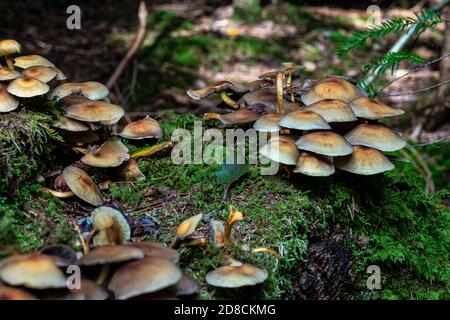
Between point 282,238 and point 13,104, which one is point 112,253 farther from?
point 13,104

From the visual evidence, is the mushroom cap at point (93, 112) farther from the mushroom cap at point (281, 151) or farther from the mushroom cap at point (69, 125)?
the mushroom cap at point (281, 151)

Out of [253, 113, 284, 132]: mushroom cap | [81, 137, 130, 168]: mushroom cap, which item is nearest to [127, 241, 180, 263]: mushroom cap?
[81, 137, 130, 168]: mushroom cap

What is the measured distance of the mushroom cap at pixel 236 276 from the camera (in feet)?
7.58

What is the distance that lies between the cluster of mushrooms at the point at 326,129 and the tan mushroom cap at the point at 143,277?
1.12 metres

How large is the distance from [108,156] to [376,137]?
177 cm

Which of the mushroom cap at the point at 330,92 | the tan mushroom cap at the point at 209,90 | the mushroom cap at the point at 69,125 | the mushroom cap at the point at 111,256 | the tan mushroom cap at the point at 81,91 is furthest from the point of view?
the tan mushroom cap at the point at 209,90

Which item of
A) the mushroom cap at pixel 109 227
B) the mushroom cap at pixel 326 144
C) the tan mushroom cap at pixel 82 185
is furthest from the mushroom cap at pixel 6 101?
the mushroom cap at pixel 326 144

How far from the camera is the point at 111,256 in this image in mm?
2102

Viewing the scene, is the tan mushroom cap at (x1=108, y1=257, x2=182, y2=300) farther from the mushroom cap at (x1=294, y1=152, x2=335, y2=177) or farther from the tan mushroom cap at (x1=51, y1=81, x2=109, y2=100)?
the tan mushroom cap at (x1=51, y1=81, x2=109, y2=100)

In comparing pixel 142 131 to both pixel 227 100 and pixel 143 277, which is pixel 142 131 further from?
pixel 143 277

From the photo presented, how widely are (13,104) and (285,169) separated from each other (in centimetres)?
182

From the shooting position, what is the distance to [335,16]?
36.7 feet

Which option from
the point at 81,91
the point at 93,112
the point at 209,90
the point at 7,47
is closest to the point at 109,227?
the point at 93,112

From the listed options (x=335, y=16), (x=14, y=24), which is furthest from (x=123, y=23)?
(x=335, y=16)
